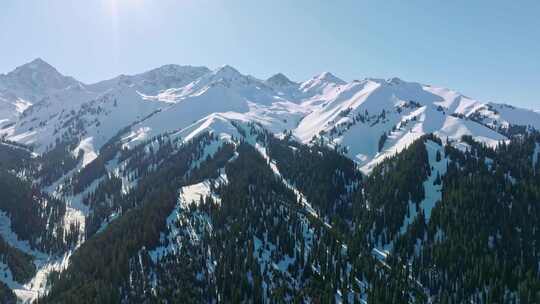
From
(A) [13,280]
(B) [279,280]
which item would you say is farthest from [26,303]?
(B) [279,280]

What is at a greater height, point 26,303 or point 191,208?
point 191,208

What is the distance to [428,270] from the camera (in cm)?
17888

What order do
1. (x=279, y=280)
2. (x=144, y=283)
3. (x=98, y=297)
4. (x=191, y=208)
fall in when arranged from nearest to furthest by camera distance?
(x=98, y=297), (x=144, y=283), (x=279, y=280), (x=191, y=208)

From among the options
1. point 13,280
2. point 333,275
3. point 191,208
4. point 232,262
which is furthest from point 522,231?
point 13,280

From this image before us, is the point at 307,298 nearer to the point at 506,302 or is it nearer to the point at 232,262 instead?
the point at 232,262

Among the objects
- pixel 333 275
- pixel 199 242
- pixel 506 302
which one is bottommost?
pixel 506 302

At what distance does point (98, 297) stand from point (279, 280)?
62.4 meters

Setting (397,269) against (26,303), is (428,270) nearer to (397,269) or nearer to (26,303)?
(397,269)

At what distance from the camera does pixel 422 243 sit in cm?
19800

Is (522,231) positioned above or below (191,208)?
below

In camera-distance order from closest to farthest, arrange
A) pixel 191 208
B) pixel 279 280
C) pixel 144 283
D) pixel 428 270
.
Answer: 1. pixel 144 283
2. pixel 279 280
3. pixel 428 270
4. pixel 191 208

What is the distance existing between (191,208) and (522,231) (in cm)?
15781

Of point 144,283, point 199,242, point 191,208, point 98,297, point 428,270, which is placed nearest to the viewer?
point 98,297

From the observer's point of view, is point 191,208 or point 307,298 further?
point 191,208
